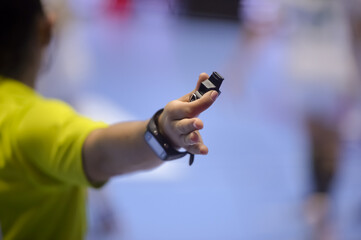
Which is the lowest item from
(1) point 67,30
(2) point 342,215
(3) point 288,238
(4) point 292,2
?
(3) point 288,238

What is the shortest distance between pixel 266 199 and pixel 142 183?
0.52 meters

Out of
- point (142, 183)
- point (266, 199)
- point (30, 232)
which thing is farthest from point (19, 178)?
point (266, 199)

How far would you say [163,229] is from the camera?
4.77ft

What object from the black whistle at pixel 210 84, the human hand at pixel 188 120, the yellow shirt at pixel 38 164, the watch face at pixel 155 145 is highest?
the black whistle at pixel 210 84

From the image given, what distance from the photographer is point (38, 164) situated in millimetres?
586

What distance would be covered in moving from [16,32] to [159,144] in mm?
378

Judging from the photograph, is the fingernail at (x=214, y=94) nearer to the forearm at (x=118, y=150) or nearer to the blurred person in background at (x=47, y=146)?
the blurred person in background at (x=47, y=146)

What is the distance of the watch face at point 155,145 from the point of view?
49cm

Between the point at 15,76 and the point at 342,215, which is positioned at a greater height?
the point at 15,76

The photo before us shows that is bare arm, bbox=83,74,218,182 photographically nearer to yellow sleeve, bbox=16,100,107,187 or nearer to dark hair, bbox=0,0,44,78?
yellow sleeve, bbox=16,100,107,187

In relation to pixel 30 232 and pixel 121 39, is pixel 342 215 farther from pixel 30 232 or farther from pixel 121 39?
pixel 121 39

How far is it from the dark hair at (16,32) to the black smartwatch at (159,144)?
34cm

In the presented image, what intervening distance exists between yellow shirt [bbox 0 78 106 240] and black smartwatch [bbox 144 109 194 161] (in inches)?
4.1

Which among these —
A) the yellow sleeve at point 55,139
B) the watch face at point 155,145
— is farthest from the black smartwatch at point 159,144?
the yellow sleeve at point 55,139
